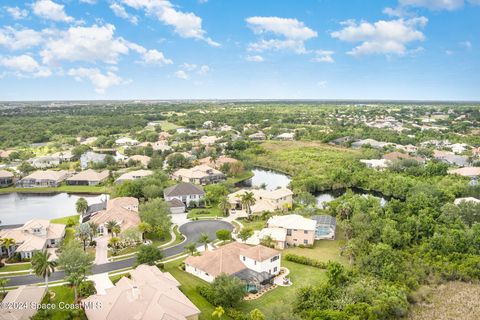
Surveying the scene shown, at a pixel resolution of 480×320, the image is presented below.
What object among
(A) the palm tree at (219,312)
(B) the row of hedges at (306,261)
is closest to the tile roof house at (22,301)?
(A) the palm tree at (219,312)

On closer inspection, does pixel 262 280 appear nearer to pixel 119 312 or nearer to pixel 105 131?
pixel 119 312

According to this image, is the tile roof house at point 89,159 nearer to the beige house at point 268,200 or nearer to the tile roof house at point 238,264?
the beige house at point 268,200

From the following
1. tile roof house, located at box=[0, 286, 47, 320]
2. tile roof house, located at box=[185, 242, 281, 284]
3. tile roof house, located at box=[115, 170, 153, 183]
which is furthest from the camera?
tile roof house, located at box=[115, 170, 153, 183]

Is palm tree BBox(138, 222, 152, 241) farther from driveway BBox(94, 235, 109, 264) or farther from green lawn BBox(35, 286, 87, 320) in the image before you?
green lawn BBox(35, 286, 87, 320)

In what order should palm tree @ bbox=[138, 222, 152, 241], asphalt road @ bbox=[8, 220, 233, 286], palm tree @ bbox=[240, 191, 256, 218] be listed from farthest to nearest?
palm tree @ bbox=[240, 191, 256, 218] < palm tree @ bbox=[138, 222, 152, 241] < asphalt road @ bbox=[8, 220, 233, 286]

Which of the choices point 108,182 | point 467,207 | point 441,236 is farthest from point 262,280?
point 108,182

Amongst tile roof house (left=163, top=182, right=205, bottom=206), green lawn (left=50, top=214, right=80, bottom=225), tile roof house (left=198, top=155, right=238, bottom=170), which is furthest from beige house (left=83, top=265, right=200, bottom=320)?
tile roof house (left=198, top=155, right=238, bottom=170)
